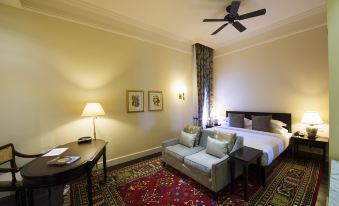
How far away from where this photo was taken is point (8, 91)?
224 cm

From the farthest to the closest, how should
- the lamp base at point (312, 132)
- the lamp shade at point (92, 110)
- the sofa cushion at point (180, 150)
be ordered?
the lamp base at point (312, 132) < the sofa cushion at point (180, 150) < the lamp shade at point (92, 110)

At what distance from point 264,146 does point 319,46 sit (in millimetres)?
2607

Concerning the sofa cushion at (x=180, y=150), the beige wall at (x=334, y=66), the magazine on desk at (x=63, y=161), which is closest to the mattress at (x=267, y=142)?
the sofa cushion at (x=180, y=150)

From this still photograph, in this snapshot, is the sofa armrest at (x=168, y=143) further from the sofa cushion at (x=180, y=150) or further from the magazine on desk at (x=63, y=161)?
the magazine on desk at (x=63, y=161)

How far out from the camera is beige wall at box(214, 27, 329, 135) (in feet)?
10.6

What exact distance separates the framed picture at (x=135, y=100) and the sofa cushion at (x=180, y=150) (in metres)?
1.22

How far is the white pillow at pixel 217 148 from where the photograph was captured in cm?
242

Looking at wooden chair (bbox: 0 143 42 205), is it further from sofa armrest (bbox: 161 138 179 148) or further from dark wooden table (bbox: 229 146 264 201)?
dark wooden table (bbox: 229 146 264 201)

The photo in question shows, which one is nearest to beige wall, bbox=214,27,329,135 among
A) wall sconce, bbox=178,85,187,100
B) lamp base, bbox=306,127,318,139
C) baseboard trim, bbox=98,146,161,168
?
lamp base, bbox=306,127,318,139

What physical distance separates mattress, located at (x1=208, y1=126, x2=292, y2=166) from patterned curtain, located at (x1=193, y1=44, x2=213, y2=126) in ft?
4.94

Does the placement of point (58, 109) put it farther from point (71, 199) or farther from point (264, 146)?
point (264, 146)

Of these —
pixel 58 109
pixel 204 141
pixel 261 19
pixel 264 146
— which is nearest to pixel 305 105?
pixel 264 146

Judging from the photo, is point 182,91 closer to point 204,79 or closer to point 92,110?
point 204,79

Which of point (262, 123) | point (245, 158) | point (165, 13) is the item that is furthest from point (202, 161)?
point (165, 13)
